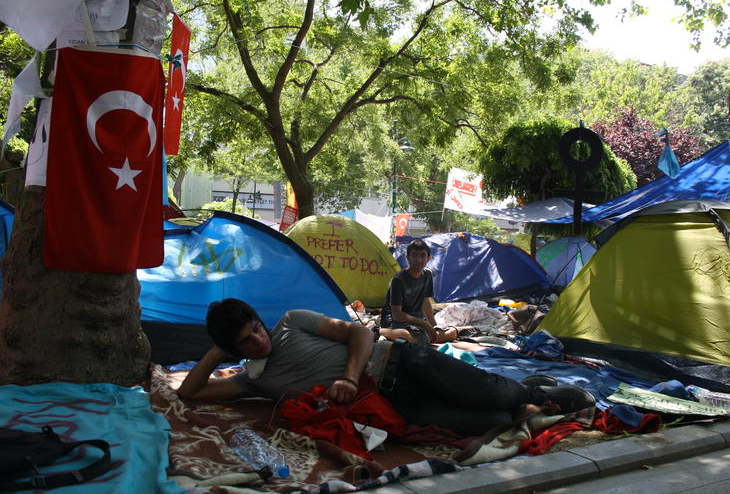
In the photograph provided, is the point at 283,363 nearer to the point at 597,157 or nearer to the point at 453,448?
the point at 453,448

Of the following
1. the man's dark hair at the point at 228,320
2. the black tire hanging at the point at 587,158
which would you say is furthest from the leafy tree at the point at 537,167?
the man's dark hair at the point at 228,320

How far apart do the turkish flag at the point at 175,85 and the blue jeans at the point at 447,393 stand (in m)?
4.09

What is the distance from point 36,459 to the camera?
2627 mm

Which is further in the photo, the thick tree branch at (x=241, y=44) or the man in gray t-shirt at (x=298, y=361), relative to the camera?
the thick tree branch at (x=241, y=44)

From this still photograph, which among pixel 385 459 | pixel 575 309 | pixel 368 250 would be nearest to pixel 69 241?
pixel 385 459

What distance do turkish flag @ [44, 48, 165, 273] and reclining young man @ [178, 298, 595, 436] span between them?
961 mm

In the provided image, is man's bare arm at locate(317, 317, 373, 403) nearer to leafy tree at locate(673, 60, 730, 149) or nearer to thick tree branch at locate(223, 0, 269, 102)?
thick tree branch at locate(223, 0, 269, 102)

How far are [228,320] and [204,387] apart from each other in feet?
2.16

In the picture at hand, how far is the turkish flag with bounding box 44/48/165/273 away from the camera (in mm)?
3891

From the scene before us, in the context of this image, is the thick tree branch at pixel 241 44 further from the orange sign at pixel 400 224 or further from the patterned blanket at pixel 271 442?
the orange sign at pixel 400 224

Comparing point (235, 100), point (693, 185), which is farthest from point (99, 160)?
point (235, 100)

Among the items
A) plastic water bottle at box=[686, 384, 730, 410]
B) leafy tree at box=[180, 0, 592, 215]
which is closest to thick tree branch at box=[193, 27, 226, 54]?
leafy tree at box=[180, 0, 592, 215]

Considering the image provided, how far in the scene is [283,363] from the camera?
378cm

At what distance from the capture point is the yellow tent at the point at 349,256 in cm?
1070
